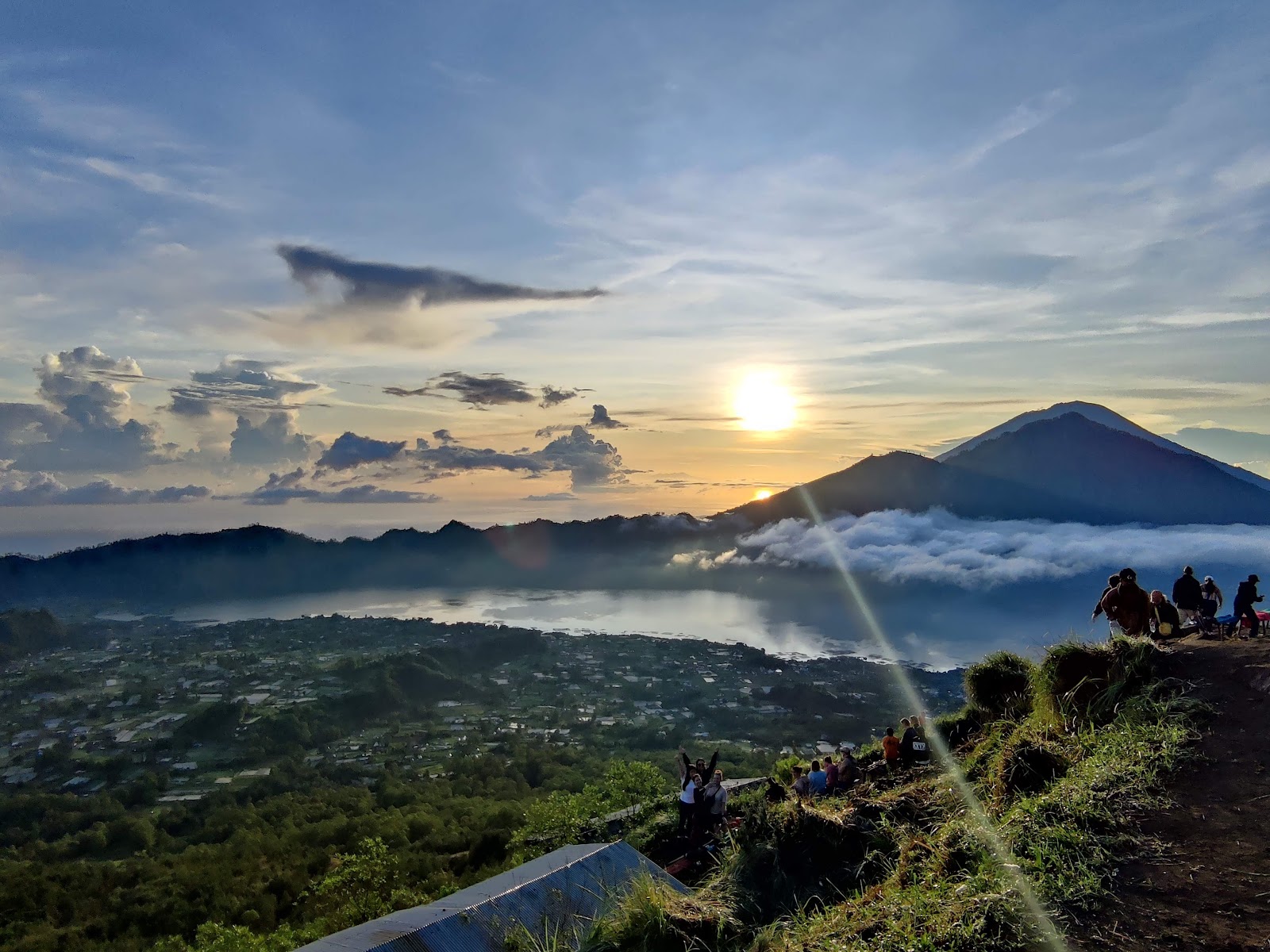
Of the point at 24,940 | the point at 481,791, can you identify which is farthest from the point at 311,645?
the point at 24,940

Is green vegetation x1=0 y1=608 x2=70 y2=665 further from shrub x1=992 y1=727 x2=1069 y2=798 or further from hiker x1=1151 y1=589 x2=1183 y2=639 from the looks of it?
hiker x1=1151 y1=589 x2=1183 y2=639

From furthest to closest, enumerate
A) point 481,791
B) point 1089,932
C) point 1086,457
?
point 1086,457, point 481,791, point 1089,932

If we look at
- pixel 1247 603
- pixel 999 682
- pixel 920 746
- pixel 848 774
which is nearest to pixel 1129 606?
pixel 1247 603

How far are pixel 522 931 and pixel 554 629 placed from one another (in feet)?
442

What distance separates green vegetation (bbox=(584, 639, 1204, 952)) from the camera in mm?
4375

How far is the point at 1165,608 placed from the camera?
34.3 feet

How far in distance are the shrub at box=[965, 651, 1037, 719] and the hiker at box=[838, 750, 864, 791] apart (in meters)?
2.10

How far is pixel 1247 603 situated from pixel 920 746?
501cm

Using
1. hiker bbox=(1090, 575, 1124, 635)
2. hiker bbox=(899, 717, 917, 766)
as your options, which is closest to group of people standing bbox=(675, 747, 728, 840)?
hiker bbox=(899, 717, 917, 766)

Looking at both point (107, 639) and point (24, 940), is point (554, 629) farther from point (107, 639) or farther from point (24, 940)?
point (24, 940)

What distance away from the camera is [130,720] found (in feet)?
227

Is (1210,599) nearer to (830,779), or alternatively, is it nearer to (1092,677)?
(1092,677)

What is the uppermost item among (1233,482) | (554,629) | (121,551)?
(1233,482)

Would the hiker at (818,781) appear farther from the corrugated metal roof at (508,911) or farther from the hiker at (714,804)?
the corrugated metal roof at (508,911)
